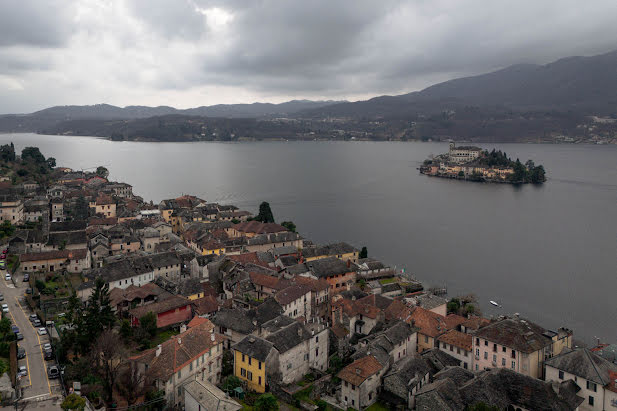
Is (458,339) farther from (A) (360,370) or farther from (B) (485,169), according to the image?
(B) (485,169)

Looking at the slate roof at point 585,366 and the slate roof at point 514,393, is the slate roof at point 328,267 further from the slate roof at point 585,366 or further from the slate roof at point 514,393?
the slate roof at point 585,366

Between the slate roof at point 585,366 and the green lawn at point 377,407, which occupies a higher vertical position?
the slate roof at point 585,366

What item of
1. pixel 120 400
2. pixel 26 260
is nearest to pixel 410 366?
pixel 120 400

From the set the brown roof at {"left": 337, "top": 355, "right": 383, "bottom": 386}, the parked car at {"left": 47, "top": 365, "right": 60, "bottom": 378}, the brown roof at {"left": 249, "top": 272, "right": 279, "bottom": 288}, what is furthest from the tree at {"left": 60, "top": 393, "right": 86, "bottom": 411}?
the brown roof at {"left": 249, "top": 272, "right": 279, "bottom": 288}

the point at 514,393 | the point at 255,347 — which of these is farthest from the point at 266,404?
the point at 514,393

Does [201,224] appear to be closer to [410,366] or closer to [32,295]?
[32,295]

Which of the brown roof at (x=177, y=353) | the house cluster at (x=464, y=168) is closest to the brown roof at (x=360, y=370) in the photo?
the brown roof at (x=177, y=353)

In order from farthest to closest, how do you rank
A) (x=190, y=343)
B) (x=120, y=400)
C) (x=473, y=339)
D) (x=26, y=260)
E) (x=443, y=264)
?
1. (x=443, y=264)
2. (x=26, y=260)
3. (x=473, y=339)
4. (x=190, y=343)
5. (x=120, y=400)
